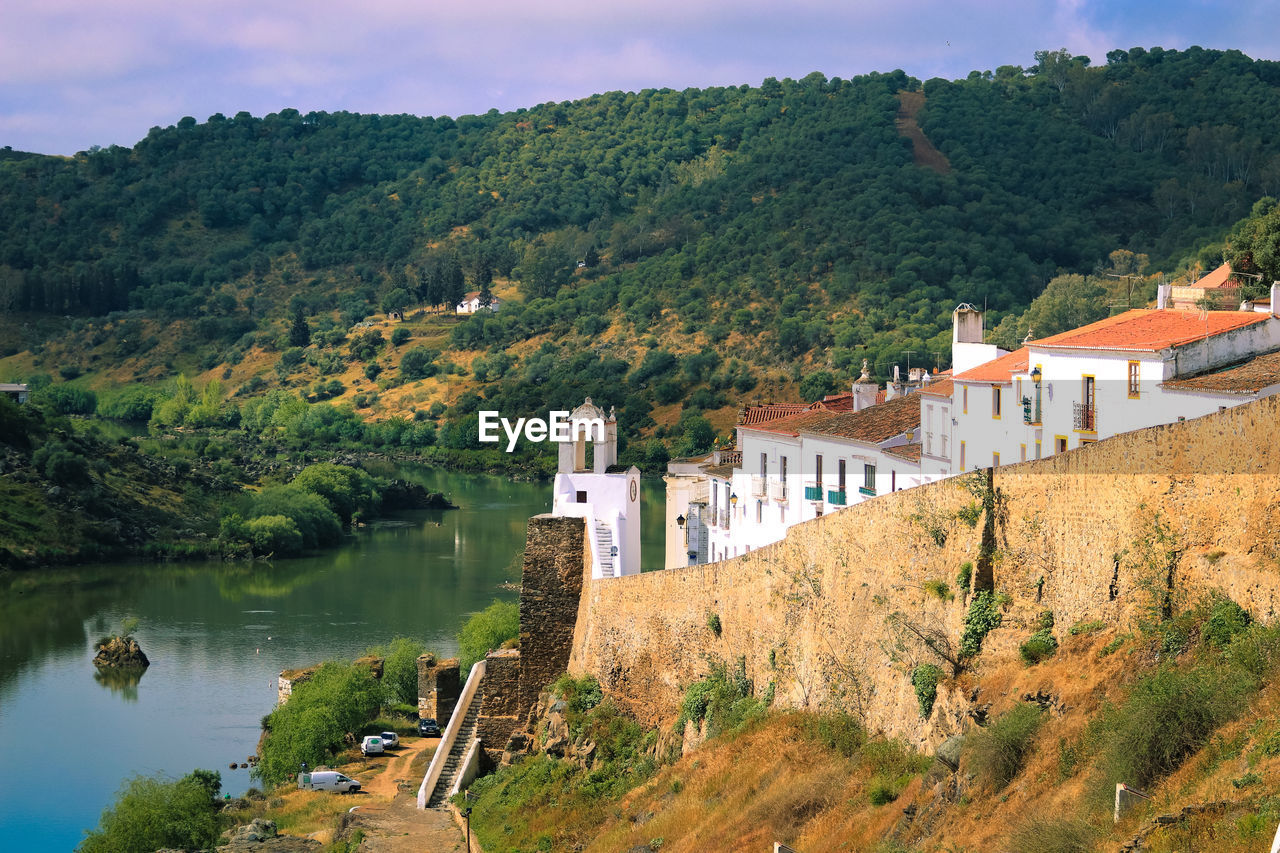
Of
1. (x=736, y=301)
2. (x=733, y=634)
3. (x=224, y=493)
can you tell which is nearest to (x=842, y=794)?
(x=733, y=634)

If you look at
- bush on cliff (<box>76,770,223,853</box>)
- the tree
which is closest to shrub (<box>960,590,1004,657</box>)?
bush on cliff (<box>76,770,223,853</box>)

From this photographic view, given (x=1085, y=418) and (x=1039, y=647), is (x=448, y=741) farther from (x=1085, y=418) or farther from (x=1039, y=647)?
(x=1039, y=647)

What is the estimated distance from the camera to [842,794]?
50.7ft

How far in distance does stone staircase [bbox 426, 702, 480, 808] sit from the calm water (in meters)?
12.7

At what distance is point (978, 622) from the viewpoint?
14938mm

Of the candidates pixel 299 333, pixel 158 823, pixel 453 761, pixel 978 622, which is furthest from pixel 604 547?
pixel 299 333

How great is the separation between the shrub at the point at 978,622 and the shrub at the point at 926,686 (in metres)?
0.35

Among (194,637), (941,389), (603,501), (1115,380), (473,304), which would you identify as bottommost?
(194,637)

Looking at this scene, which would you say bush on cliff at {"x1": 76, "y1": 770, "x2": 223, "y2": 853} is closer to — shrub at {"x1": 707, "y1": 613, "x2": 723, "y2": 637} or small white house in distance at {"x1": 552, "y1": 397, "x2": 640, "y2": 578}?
small white house in distance at {"x1": 552, "y1": 397, "x2": 640, "y2": 578}

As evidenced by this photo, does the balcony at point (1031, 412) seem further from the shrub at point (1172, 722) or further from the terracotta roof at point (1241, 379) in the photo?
the shrub at point (1172, 722)

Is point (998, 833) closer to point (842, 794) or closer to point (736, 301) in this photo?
point (842, 794)

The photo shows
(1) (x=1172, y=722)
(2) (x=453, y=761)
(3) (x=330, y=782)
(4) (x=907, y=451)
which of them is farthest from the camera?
(3) (x=330, y=782)

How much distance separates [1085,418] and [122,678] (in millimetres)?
39608

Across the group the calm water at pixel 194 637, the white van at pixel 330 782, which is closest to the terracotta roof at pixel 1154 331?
the white van at pixel 330 782
